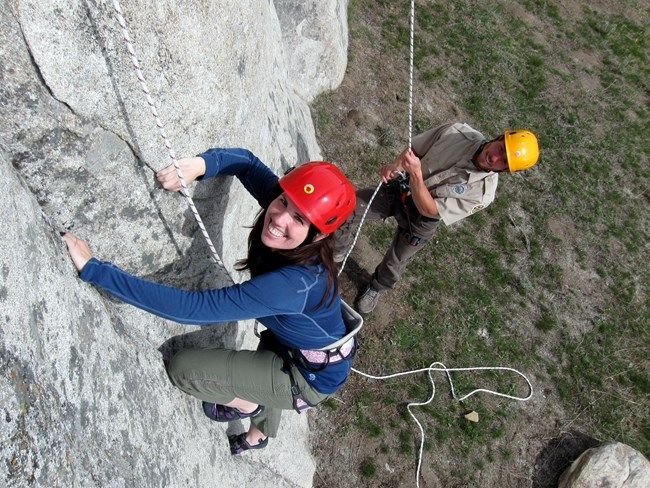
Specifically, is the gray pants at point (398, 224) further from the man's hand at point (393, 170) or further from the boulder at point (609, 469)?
the boulder at point (609, 469)

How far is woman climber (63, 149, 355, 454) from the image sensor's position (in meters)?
3.24

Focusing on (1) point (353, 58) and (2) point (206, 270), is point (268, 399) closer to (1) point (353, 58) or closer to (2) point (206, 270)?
(2) point (206, 270)

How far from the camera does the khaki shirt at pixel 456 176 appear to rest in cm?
569

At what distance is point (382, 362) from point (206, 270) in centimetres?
343

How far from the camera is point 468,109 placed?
10414 millimetres

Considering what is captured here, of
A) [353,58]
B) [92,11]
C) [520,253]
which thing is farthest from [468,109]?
[92,11]

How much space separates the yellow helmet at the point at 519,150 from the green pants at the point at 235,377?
2.76 m

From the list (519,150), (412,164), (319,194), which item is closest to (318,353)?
(319,194)

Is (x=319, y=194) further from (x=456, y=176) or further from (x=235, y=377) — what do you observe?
(x=456, y=176)

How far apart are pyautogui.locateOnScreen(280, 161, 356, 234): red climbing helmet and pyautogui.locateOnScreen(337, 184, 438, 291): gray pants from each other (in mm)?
2383

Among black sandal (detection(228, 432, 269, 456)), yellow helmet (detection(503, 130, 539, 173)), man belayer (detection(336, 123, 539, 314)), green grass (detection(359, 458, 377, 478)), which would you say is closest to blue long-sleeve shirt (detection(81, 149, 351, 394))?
black sandal (detection(228, 432, 269, 456))

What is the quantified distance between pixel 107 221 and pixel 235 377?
146 cm

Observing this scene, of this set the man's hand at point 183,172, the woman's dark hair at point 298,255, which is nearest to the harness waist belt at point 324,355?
the woman's dark hair at point 298,255

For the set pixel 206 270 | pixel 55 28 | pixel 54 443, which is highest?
pixel 55 28
